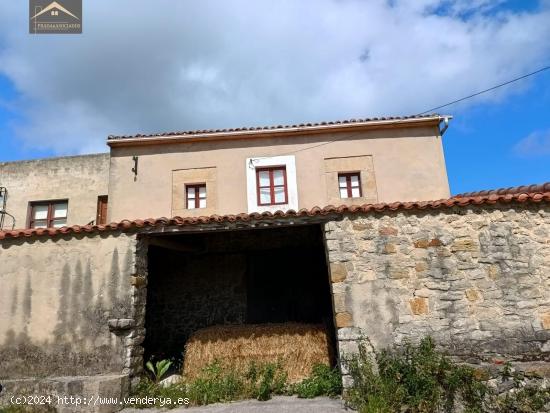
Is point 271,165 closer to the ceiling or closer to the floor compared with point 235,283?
closer to the ceiling

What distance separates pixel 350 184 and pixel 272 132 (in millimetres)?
3192

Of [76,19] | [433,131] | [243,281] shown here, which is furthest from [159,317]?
[433,131]

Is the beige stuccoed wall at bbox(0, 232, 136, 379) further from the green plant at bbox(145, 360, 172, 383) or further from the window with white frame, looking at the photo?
the window with white frame

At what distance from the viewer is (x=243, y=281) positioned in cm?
966

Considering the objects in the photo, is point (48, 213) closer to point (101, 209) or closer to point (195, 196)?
point (101, 209)

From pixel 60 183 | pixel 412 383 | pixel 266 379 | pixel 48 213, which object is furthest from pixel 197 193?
pixel 412 383

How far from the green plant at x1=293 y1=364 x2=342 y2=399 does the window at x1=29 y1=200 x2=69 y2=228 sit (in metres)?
12.9

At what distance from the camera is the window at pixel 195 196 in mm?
13117

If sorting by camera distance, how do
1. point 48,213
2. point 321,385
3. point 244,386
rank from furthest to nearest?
1. point 48,213
2. point 244,386
3. point 321,385

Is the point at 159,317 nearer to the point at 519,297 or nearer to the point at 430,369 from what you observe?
the point at 430,369

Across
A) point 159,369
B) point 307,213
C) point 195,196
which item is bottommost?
point 159,369

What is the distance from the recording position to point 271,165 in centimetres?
1321

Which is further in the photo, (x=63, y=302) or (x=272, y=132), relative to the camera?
(x=272, y=132)

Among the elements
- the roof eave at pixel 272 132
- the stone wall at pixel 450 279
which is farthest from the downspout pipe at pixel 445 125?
the stone wall at pixel 450 279
